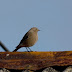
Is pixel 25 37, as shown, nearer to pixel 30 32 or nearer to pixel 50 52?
pixel 30 32

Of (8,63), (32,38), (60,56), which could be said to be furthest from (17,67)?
(32,38)

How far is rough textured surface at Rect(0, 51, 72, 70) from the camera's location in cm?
341

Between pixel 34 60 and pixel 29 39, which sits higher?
pixel 34 60

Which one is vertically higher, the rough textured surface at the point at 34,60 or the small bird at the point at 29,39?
the rough textured surface at the point at 34,60

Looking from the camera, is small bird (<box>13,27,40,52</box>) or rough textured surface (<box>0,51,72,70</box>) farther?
small bird (<box>13,27,40,52</box>)

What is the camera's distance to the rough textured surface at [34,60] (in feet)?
11.2

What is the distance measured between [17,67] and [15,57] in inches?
5.6

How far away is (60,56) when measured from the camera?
346 cm

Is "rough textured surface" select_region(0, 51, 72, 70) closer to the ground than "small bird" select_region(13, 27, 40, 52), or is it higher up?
higher up

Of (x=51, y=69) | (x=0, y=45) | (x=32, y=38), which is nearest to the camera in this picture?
(x=51, y=69)

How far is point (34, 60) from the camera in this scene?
3451mm

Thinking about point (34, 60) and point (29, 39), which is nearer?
point (34, 60)

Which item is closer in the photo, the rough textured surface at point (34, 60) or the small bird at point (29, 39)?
the rough textured surface at point (34, 60)

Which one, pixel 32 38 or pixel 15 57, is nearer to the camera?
pixel 15 57
